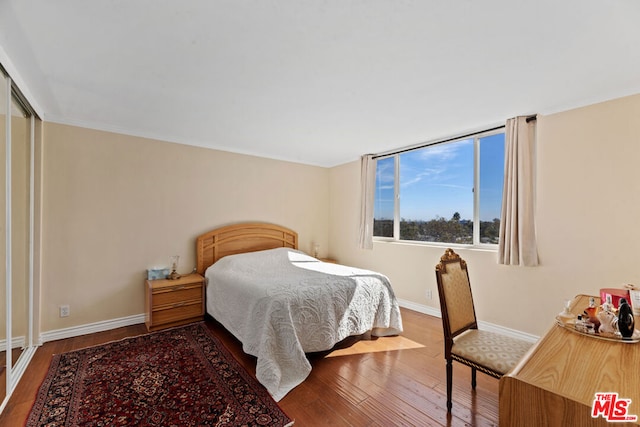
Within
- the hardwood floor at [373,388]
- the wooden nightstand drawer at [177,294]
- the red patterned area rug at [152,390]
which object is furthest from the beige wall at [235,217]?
the red patterned area rug at [152,390]

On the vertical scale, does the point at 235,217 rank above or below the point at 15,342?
above

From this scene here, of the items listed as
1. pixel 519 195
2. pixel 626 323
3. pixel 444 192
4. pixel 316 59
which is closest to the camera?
pixel 626 323

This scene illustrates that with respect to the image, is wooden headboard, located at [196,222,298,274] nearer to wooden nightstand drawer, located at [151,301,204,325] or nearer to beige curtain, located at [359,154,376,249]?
wooden nightstand drawer, located at [151,301,204,325]

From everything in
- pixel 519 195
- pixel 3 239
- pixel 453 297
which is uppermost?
pixel 519 195

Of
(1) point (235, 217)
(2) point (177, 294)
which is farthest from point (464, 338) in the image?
(1) point (235, 217)

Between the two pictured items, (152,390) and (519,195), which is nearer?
(152,390)

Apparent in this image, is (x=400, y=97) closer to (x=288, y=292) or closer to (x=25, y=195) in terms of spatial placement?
(x=288, y=292)

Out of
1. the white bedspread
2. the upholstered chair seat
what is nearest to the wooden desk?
the upholstered chair seat

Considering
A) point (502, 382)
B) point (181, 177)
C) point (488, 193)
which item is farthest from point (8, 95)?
point (488, 193)

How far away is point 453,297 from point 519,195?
162 cm

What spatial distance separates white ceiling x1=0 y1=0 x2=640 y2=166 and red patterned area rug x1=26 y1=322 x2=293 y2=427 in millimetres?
2333

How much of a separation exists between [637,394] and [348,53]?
2.02 m

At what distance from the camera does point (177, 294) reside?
313 cm

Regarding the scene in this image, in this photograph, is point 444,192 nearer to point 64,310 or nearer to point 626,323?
point 626,323
